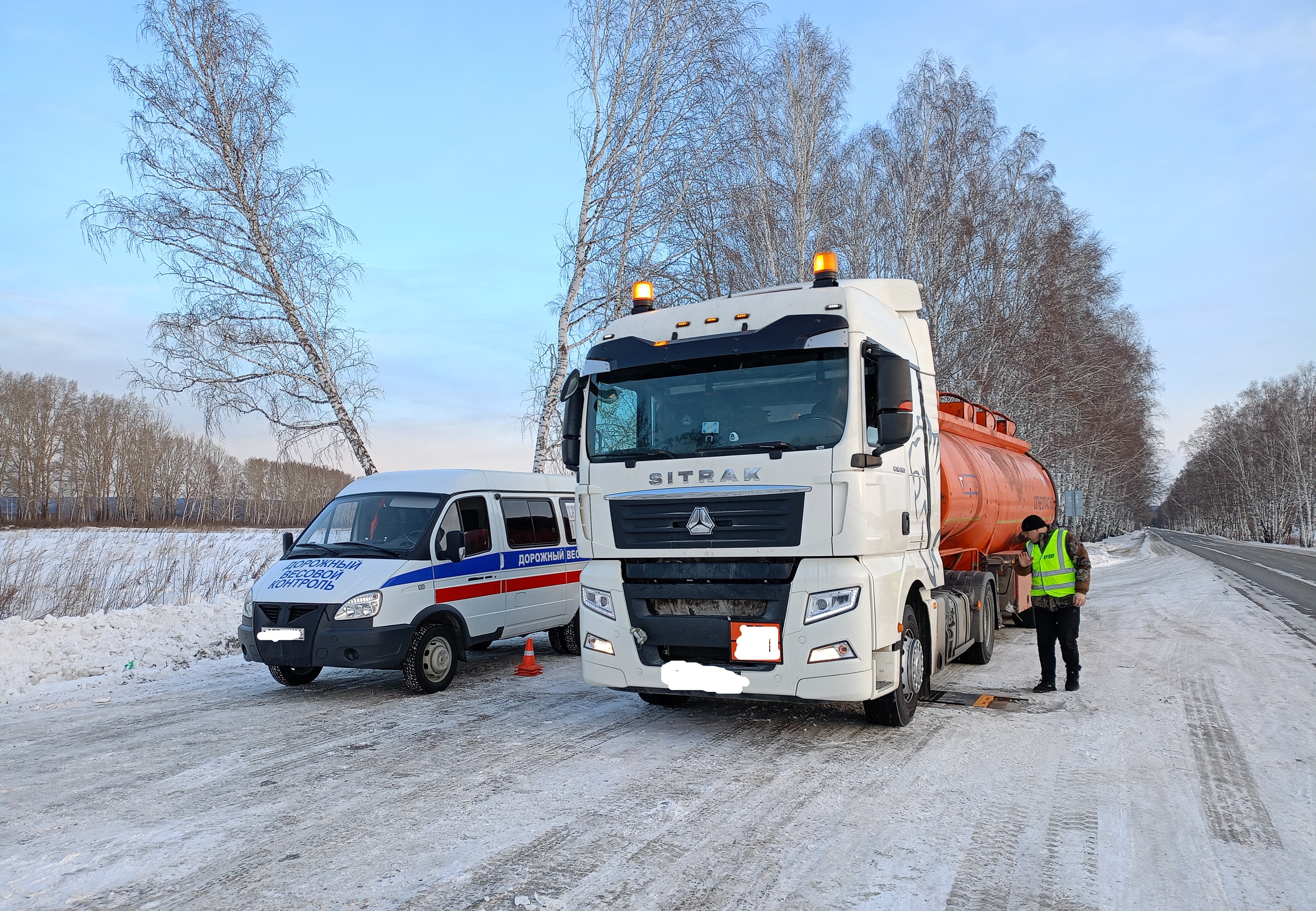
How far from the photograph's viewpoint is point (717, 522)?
6051 millimetres

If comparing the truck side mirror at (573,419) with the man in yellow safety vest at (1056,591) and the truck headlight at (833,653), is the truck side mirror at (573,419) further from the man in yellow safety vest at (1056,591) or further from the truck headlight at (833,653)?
the man in yellow safety vest at (1056,591)

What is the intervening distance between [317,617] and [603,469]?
129 inches

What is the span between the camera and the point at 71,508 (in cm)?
6544

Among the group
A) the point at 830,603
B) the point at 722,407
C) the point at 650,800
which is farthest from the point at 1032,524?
the point at 650,800

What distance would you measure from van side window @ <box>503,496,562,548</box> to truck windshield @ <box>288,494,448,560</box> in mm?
1096

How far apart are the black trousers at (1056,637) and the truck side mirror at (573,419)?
181 inches

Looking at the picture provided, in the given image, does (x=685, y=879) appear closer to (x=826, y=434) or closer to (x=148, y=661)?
(x=826, y=434)

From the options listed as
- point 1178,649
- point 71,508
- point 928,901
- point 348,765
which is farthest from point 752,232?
point 71,508

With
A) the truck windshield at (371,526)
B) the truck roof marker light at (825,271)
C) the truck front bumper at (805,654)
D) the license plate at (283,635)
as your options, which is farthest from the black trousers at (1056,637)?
the license plate at (283,635)

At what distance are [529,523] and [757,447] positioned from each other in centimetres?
491

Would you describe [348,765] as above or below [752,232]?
below

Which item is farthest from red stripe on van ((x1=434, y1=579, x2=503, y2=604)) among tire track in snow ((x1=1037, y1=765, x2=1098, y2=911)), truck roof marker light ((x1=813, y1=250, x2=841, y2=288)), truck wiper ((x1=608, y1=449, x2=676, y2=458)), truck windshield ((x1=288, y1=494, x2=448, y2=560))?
tire track in snow ((x1=1037, y1=765, x2=1098, y2=911))

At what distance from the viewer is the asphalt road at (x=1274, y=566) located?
18.5m

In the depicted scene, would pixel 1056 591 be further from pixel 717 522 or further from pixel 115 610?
pixel 115 610
